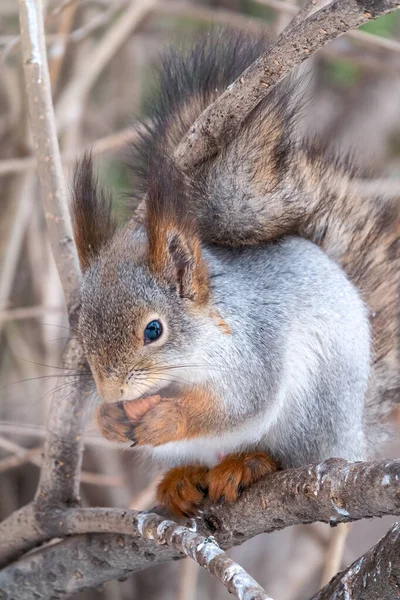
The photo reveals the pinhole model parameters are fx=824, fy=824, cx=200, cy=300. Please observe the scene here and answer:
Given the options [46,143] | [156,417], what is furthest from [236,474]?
[46,143]

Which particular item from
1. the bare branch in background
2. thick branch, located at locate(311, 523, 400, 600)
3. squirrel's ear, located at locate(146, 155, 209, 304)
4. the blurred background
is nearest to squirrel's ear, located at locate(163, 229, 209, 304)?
squirrel's ear, located at locate(146, 155, 209, 304)

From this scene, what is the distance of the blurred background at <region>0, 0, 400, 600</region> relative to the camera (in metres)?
2.31

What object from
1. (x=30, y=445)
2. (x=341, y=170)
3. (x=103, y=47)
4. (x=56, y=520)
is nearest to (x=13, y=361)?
(x=30, y=445)

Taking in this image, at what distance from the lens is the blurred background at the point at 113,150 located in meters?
2.31

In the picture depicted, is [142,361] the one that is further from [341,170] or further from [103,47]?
[103,47]

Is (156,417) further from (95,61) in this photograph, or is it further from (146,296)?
(95,61)

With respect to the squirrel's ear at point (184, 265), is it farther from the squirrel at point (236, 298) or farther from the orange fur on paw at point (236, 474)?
the orange fur on paw at point (236, 474)

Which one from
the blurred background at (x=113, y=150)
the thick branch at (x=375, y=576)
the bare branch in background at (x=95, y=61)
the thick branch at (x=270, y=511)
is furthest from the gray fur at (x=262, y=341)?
the bare branch in background at (x=95, y=61)

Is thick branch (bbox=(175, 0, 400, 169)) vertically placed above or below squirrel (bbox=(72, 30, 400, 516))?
above

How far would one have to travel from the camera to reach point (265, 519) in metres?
1.22

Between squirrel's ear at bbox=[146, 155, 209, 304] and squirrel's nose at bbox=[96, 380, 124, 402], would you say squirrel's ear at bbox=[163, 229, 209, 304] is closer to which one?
squirrel's ear at bbox=[146, 155, 209, 304]

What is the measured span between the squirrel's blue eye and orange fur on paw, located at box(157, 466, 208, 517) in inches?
12.1

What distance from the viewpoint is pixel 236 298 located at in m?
1.35

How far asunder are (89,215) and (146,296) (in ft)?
0.65
